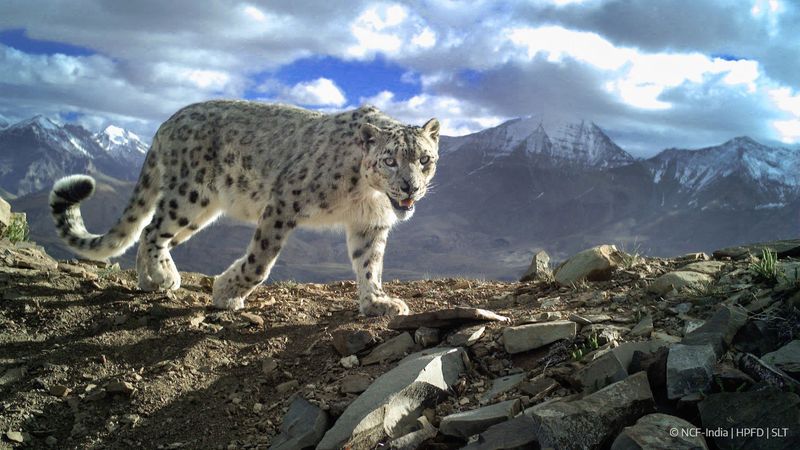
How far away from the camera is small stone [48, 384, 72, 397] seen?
690cm

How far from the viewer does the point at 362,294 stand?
9266 mm

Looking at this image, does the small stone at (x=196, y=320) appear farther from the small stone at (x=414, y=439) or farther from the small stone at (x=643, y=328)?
the small stone at (x=643, y=328)

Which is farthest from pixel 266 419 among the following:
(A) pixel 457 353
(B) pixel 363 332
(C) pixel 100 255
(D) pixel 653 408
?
(C) pixel 100 255

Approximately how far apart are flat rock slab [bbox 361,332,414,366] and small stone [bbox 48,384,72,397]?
3.45 meters

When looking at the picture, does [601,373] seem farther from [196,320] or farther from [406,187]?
[196,320]

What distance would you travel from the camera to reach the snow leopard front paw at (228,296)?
363 inches

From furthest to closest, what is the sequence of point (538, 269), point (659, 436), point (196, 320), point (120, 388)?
point (538, 269) → point (196, 320) → point (120, 388) → point (659, 436)

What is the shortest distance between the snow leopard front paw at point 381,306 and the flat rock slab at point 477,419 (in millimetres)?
3762

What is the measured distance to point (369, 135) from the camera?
9.34 metres

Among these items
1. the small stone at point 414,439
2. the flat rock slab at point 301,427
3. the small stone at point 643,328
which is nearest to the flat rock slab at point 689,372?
the small stone at point 643,328

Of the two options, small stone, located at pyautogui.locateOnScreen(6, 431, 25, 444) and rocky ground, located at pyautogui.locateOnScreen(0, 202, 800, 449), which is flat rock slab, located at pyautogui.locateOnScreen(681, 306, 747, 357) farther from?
small stone, located at pyautogui.locateOnScreen(6, 431, 25, 444)

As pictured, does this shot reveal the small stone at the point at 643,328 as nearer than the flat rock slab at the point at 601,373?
No

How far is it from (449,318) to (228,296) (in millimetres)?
3861

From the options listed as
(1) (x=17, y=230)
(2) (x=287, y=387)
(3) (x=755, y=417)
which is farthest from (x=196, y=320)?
(3) (x=755, y=417)
